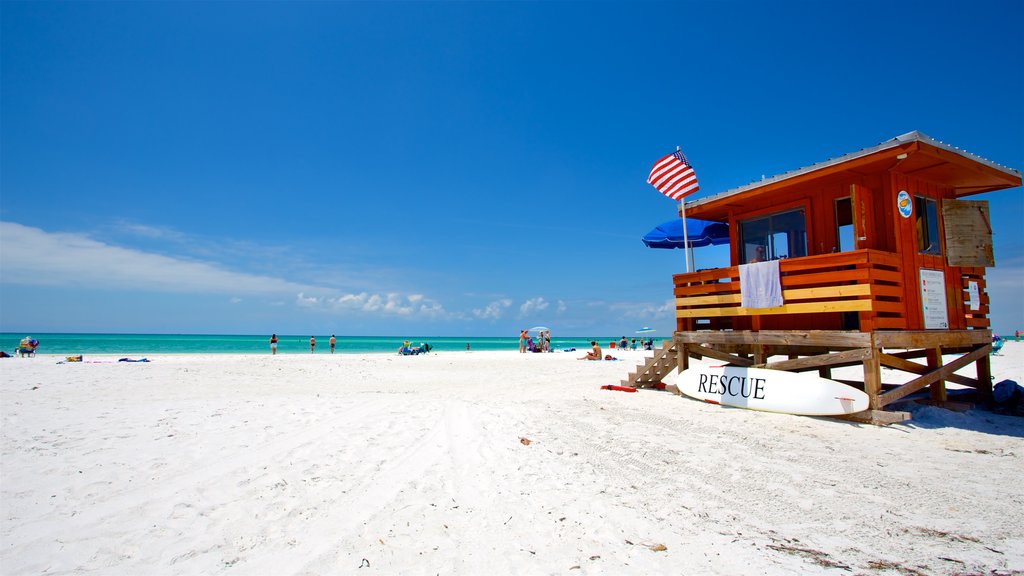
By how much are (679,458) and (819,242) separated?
6929 millimetres

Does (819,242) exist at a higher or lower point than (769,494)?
higher

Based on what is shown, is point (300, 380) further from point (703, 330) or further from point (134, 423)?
point (703, 330)

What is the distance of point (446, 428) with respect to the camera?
25.9 ft

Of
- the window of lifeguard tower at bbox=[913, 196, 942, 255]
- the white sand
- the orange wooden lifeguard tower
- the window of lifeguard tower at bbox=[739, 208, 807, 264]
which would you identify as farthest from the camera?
the window of lifeguard tower at bbox=[739, 208, 807, 264]

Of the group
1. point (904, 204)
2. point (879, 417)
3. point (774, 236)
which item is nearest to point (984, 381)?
point (904, 204)

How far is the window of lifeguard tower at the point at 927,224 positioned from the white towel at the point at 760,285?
10.4ft

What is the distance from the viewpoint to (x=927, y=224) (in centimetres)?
1057

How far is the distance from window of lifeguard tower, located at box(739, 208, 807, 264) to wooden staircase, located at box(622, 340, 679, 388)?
277cm

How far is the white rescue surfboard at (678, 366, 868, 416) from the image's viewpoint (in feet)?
28.3

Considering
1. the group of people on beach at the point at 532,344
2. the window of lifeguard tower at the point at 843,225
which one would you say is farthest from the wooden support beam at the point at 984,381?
the group of people on beach at the point at 532,344

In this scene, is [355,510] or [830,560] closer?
[830,560]

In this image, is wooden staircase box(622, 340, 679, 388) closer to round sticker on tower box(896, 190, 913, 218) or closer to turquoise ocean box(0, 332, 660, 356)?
round sticker on tower box(896, 190, 913, 218)

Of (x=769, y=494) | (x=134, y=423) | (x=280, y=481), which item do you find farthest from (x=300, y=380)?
(x=769, y=494)

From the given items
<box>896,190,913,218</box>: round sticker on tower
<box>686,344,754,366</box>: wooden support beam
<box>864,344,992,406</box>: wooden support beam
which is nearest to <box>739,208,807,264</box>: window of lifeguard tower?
<box>896,190,913,218</box>: round sticker on tower
